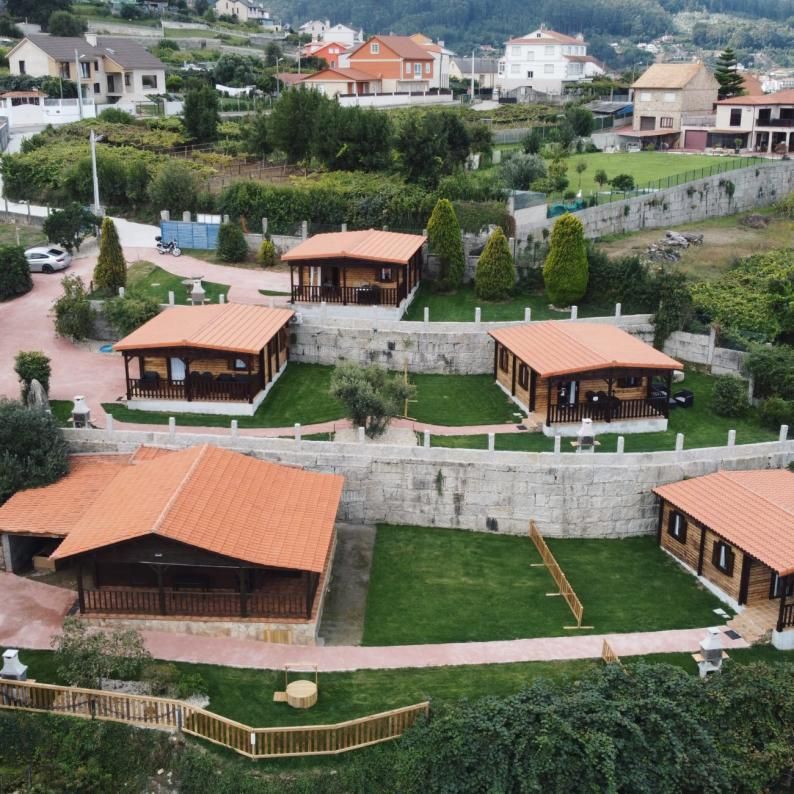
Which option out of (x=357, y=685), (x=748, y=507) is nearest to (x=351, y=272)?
(x=748, y=507)

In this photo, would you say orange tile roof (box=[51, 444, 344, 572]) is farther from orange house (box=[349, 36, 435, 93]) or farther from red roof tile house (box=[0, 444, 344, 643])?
orange house (box=[349, 36, 435, 93])

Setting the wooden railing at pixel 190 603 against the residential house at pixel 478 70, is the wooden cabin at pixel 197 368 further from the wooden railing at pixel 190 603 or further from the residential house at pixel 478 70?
the residential house at pixel 478 70

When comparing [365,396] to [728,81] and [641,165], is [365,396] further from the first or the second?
[728,81]

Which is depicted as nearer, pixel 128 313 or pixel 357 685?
pixel 357 685

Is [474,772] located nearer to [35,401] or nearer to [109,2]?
[35,401]

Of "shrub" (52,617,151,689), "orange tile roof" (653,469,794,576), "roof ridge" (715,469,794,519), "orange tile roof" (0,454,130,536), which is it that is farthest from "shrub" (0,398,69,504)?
"roof ridge" (715,469,794,519)

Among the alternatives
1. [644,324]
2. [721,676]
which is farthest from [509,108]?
[721,676]
